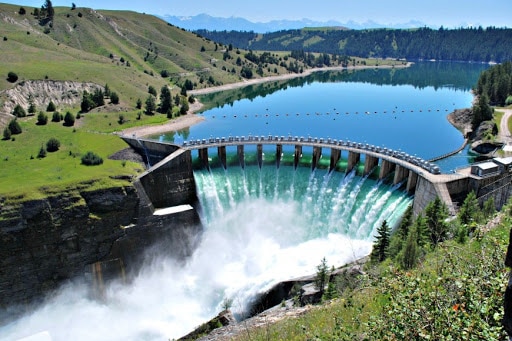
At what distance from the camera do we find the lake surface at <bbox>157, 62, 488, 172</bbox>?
9350cm

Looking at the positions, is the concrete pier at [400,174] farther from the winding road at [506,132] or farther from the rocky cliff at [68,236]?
the rocky cliff at [68,236]

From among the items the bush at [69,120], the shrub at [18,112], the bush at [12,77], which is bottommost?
the bush at [69,120]

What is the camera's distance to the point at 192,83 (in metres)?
172

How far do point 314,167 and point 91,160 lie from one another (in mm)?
32106

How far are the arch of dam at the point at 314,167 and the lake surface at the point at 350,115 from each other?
56.3 feet

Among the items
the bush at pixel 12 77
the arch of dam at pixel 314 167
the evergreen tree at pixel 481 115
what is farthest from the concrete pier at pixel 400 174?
the bush at pixel 12 77

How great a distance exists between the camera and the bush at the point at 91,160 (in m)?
54.8

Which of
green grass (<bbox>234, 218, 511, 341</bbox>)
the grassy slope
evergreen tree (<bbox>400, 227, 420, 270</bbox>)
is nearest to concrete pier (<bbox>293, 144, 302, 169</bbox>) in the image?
the grassy slope

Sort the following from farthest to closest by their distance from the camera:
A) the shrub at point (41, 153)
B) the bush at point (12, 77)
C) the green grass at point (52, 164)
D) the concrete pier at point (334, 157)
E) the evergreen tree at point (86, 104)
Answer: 1. the evergreen tree at point (86, 104)
2. the bush at point (12, 77)
3. the concrete pier at point (334, 157)
4. the shrub at point (41, 153)
5. the green grass at point (52, 164)

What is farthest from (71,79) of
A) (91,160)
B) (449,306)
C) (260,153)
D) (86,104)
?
(449,306)

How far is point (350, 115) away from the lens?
11994cm

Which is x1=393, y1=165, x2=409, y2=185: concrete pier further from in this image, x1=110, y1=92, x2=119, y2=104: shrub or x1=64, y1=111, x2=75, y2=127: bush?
x1=110, y1=92, x2=119, y2=104: shrub

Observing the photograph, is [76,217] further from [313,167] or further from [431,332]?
[431,332]

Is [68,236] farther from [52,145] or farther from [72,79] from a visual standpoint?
[72,79]
